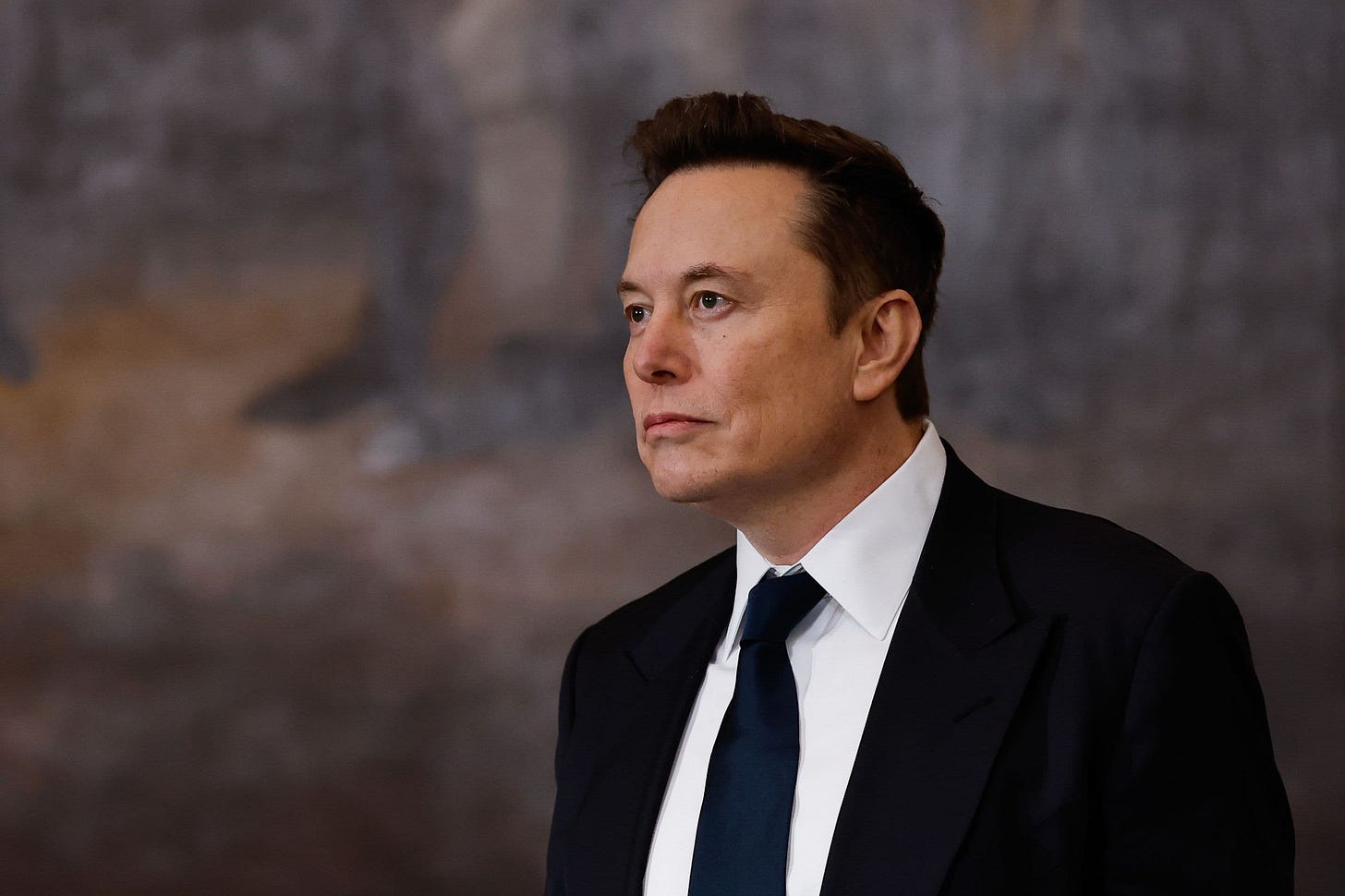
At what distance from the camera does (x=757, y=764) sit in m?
2.03

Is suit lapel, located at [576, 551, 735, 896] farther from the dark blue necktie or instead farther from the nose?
the nose

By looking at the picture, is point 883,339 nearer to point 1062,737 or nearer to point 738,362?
point 738,362

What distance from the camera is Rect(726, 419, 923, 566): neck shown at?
216cm

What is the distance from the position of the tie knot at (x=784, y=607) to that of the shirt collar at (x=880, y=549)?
2cm

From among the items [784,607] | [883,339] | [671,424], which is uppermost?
[883,339]

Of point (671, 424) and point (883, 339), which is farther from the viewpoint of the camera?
point (883, 339)

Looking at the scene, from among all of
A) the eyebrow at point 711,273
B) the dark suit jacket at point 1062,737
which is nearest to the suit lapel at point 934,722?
the dark suit jacket at point 1062,737

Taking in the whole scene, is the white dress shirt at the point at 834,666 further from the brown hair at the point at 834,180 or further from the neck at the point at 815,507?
the brown hair at the point at 834,180

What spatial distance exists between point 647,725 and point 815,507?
43 cm

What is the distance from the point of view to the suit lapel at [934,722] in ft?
5.91

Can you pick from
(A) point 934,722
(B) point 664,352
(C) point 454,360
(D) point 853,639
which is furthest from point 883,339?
(C) point 454,360

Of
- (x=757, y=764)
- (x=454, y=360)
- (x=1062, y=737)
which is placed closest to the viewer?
(x=1062, y=737)

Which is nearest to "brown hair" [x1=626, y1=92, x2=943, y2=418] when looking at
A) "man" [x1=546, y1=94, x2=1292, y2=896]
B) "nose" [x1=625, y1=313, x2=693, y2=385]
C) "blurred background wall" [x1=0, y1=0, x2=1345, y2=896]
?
"man" [x1=546, y1=94, x2=1292, y2=896]

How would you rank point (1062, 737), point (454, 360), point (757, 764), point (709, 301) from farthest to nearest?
point (454, 360) → point (709, 301) → point (757, 764) → point (1062, 737)
